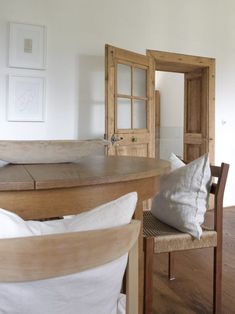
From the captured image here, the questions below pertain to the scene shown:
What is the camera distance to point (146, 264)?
63.3 inches

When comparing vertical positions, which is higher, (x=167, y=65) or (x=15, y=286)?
(x=167, y=65)

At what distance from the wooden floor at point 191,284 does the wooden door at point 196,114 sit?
182 cm

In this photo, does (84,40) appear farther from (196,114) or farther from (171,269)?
(171,269)

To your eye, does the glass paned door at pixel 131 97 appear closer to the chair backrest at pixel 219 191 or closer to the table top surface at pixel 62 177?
the chair backrest at pixel 219 191

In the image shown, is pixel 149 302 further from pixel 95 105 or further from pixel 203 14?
pixel 203 14

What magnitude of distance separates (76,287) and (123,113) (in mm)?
2964

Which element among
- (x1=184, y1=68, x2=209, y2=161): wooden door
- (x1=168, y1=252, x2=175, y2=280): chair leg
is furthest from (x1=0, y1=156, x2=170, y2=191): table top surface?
(x1=184, y1=68, x2=209, y2=161): wooden door

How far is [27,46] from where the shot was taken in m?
3.15

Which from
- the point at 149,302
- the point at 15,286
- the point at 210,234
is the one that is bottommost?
the point at 149,302

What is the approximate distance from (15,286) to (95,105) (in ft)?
9.68

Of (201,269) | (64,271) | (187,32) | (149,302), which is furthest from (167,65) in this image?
(64,271)

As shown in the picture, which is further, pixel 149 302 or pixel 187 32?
pixel 187 32

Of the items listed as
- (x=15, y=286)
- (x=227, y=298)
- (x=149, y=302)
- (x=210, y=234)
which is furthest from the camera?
(x=227, y=298)

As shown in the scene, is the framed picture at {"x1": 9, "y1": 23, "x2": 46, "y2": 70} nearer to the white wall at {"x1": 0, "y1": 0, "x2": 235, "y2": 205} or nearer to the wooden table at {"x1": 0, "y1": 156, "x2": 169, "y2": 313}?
the white wall at {"x1": 0, "y1": 0, "x2": 235, "y2": 205}
